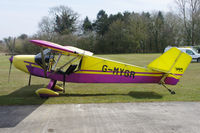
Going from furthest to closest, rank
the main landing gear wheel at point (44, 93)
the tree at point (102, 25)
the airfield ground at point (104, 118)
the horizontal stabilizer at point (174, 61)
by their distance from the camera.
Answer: the tree at point (102, 25) → the horizontal stabilizer at point (174, 61) → the main landing gear wheel at point (44, 93) → the airfield ground at point (104, 118)

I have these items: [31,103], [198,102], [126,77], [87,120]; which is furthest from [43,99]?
[198,102]

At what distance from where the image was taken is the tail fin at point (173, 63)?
736cm

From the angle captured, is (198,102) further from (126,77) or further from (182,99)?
(126,77)

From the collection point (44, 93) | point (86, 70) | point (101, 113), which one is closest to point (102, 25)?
point (86, 70)

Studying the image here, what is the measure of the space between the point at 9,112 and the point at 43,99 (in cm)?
157

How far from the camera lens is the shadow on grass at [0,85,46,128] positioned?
5078 mm

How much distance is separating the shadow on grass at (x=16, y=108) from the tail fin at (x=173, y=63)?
5.15 m

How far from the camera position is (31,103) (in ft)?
22.0

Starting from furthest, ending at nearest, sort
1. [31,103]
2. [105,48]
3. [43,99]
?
1. [105,48]
2. [43,99]
3. [31,103]

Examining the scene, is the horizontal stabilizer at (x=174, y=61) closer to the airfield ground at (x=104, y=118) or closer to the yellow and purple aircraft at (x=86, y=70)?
the yellow and purple aircraft at (x=86, y=70)

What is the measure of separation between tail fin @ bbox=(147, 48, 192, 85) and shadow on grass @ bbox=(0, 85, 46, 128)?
5153 millimetres

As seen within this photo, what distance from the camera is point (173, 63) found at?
739 cm

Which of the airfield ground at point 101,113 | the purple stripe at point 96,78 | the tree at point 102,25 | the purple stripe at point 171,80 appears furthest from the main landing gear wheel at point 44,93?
the tree at point 102,25

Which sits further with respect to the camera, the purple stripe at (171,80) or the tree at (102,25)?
the tree at (102,25)
